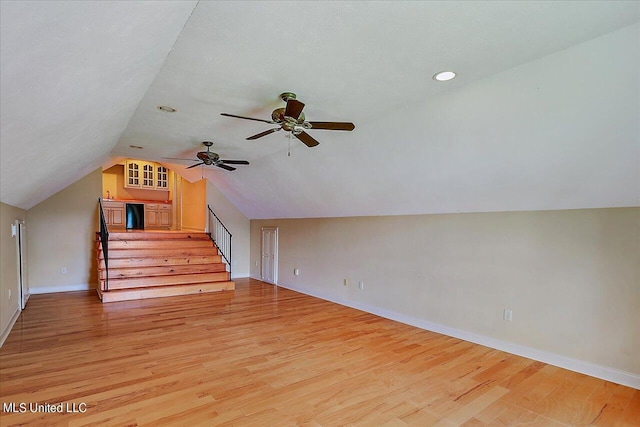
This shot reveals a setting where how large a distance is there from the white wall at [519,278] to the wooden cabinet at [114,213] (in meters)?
7.87

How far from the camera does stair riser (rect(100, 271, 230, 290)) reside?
21.0ft

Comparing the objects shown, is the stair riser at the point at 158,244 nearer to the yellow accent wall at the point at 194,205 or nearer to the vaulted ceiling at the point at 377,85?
the yellow accent wall at the point at 194,205

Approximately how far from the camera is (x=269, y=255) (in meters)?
8.38

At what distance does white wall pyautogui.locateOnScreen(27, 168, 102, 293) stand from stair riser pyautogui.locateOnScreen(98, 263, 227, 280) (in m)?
0.99

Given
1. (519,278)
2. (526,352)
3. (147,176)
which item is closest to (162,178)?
(147,176)

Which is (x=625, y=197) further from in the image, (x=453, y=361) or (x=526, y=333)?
(x=453, y=361)

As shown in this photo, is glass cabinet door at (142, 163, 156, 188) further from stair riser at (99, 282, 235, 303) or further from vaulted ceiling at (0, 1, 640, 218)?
vaulted ceiling at (0, 1, 640, 218)

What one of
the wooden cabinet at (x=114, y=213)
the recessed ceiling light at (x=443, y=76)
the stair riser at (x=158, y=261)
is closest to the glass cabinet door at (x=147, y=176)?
the wooden cabinet at (x=114, y=213)

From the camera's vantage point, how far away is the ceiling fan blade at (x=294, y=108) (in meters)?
2.78

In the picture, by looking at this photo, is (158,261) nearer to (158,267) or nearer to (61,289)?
(158,267)

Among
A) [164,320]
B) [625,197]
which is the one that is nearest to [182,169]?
[164,320]

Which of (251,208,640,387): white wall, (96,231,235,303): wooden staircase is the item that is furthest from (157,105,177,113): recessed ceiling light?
(96,231,235,303): wooden staircase

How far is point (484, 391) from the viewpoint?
296 cm

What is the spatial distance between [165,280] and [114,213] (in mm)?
4568
